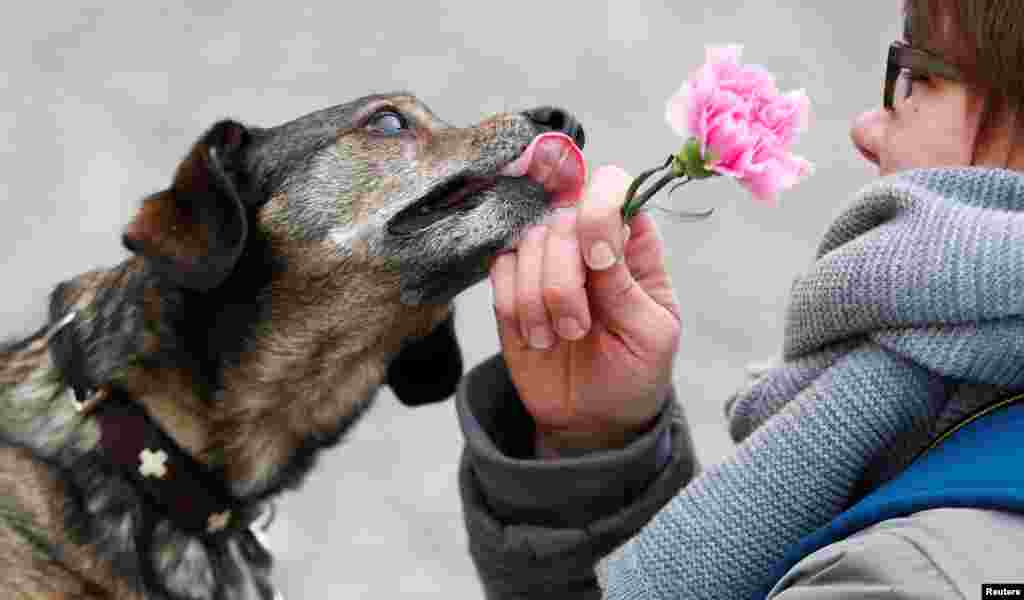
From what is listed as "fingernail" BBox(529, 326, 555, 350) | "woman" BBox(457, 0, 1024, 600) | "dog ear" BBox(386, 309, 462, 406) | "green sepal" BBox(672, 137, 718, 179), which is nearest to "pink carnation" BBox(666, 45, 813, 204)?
"green sepal" BBox(672, 137, 718, 179)

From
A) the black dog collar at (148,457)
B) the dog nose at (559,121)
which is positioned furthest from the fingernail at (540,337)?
the black dog collar at (148,457)

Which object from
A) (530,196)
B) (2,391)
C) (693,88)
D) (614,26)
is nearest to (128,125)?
(614,26)

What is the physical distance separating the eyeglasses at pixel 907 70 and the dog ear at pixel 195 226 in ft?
3.63

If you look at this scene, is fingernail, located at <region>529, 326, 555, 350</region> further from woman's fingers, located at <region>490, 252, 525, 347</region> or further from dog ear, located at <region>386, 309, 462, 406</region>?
dog ear, located at <region>386, 309, 462, 406</region>

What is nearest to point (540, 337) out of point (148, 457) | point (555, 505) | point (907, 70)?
point (555, 505)

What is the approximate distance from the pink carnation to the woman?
11 centimetres

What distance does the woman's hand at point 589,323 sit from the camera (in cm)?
176

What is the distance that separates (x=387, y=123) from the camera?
2406 mm

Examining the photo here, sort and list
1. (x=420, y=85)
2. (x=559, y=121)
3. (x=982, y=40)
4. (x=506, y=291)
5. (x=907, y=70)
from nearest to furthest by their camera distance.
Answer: (x=982, y=40) < (x=907, y=70) < (x=506, y=291) < (x=559, y=121) < (x=420, y=85)

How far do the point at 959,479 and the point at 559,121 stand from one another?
44.2 inches

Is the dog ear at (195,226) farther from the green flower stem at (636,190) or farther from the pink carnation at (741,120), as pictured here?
the pink carnation at (741,120)

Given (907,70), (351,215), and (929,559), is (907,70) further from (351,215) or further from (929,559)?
(351,215)

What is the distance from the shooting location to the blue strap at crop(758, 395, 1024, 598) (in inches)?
47.4

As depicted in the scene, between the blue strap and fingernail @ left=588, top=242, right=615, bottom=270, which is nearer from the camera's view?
the blue strap
